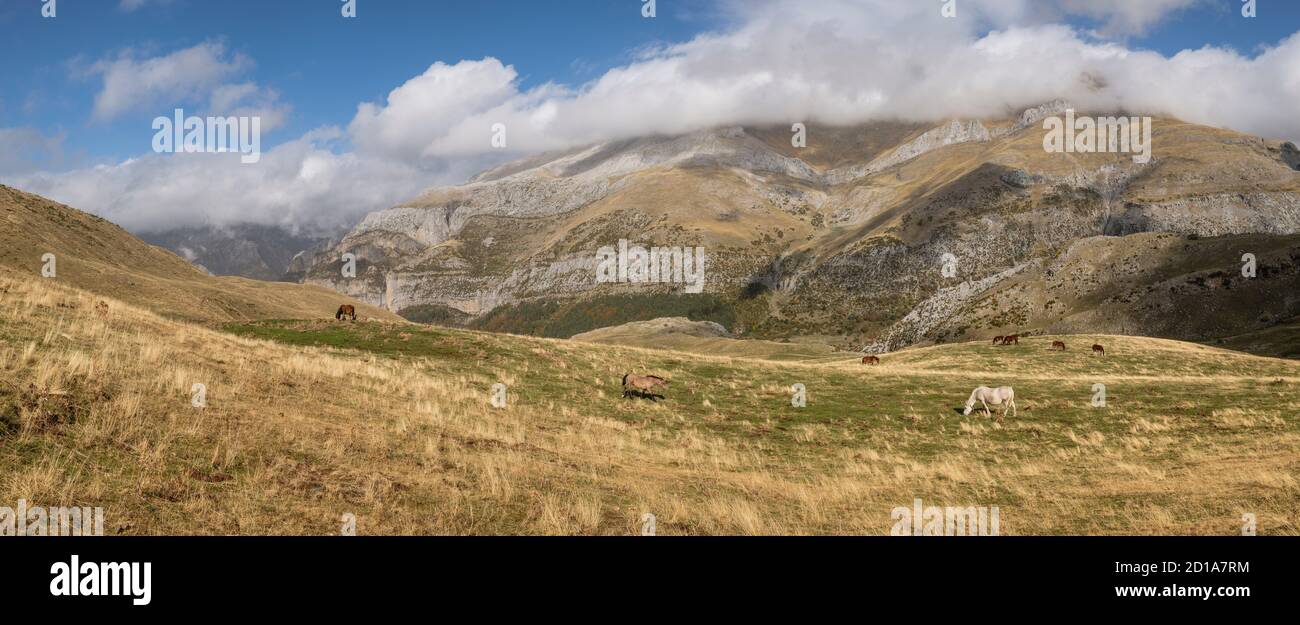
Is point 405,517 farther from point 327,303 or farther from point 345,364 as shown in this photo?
point 327,303

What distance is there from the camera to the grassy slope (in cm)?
1111

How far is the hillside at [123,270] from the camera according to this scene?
185ft

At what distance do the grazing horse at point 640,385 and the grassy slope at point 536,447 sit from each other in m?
0.98

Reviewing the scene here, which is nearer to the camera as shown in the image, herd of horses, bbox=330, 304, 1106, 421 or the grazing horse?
herd of horses, bbox=330, 304, 1106, 421

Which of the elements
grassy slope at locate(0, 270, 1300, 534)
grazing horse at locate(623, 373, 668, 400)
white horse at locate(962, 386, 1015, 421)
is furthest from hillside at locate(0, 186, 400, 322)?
white horse at locate(962, 386, 1015, 421)

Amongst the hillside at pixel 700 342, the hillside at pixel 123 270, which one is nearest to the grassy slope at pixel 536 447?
the hillside at pixel 123 270

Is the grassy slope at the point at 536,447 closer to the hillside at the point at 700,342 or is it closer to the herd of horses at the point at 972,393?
the herd of horses at the point at 972,393

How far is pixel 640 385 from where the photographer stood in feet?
101

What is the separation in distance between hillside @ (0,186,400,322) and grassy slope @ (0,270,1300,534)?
29.2 meters

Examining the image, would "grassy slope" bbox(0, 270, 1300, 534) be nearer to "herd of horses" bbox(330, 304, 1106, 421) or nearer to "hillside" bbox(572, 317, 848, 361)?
"herd of horses" bbox(330, 304, 1106, 421)

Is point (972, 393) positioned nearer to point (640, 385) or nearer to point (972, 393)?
point (972, 393)
